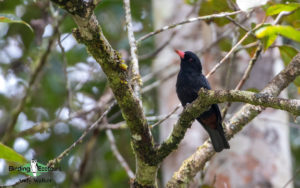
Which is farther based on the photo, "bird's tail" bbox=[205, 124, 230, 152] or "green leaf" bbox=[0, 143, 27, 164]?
"bird's tail" bbox=[205, 124, 230, 152]

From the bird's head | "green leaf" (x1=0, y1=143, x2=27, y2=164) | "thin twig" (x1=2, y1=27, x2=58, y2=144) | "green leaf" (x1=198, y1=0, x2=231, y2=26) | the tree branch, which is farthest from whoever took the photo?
the bird's head

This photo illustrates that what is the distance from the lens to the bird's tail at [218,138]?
3.14m

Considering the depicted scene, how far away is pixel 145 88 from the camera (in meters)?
4.38

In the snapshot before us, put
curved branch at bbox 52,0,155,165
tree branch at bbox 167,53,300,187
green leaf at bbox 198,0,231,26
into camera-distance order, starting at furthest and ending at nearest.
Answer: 1. green leaf at bbox 198,0,231,26
2. tree branch at bbox 167,53,300,187
3. curved branch at bbox 52,0,155,165

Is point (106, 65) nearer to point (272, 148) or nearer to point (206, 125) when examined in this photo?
point (206, 125)

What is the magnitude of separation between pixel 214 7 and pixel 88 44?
1890mm

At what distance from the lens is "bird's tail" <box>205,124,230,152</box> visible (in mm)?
3141

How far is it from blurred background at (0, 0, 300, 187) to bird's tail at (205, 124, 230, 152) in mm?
228

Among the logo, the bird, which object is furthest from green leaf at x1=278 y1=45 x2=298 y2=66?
the logo

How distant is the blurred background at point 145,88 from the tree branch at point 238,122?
9.9 inches

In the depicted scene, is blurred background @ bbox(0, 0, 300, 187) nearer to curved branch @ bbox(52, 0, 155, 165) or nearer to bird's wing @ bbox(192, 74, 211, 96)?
bird's wing @ bbox(192, 74, 211, 96)

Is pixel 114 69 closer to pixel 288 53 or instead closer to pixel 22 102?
pixel 288 53

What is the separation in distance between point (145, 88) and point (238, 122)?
1498 millimetres

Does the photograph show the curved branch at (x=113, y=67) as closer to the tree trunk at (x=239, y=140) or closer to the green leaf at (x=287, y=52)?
the green leaf at (x=287, y=52)
